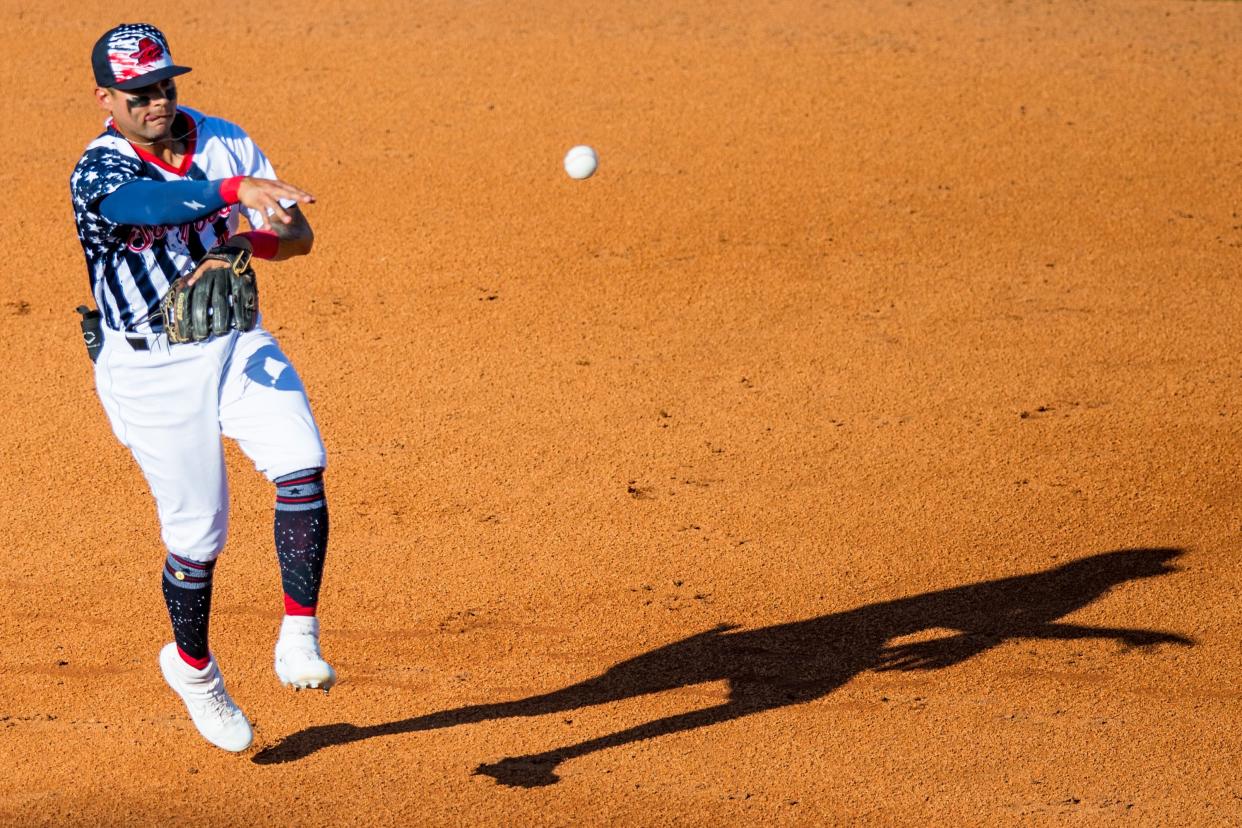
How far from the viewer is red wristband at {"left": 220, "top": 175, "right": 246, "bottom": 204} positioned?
4316mm

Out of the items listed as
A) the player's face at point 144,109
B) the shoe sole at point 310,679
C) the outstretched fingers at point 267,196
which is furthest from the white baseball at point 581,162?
the shoe sole at point 310,679

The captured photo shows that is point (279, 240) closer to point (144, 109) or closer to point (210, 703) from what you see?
point (144, 109)

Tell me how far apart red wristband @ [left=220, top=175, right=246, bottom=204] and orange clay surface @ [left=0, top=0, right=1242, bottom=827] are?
7.17ft

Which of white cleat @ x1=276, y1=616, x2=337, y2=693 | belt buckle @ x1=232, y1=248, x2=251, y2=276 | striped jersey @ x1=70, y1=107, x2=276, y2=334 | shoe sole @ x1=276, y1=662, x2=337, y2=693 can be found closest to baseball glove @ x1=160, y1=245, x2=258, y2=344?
belt buckle @ x1=232, y1=248, x2=251, y2=276

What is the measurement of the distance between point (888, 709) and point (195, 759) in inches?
105

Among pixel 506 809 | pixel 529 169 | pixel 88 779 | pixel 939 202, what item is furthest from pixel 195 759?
pixel 939 202

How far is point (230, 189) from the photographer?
432 centimetres

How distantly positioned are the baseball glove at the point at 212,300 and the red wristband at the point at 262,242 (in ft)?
0.53

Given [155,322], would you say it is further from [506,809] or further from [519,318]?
[519,318]

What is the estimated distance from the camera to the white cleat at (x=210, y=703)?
17.2ft

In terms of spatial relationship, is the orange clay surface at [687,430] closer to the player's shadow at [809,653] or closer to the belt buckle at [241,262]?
the player's shadow at [809,653]

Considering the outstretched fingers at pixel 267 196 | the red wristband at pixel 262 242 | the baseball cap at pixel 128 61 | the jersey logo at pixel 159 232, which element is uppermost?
the baseball cap at pixel 128 61

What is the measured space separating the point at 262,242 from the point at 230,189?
1.89 feet

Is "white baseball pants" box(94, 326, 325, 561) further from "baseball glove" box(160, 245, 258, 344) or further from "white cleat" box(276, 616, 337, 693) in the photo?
"white cleat" box(276, 616, 337, 693)
